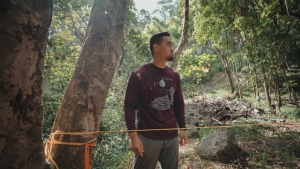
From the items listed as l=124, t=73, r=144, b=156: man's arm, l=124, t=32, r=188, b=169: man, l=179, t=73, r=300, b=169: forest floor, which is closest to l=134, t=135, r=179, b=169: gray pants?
l=124, t=32, r=188, b=169: man

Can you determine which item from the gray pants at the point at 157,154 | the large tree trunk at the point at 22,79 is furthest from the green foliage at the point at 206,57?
the large tree trunk at the point at 22,79

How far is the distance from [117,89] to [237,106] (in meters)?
5.31

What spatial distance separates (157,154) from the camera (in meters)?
1.93

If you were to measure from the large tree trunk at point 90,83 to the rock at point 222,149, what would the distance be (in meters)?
2.75

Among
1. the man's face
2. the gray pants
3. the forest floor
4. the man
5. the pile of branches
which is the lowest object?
the forest floor

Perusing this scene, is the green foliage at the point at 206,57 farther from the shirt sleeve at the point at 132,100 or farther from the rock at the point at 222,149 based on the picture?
the shirt sleeve at the point at 132,100

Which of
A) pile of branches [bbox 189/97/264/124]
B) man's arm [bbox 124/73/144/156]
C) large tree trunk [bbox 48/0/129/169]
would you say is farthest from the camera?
pile of branches [bbox 189/97/264/124]

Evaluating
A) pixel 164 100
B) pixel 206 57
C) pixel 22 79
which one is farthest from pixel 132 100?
pixel 206 57

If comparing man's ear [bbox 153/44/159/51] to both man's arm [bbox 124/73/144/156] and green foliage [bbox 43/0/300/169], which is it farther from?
green foliage [bbox 43/0/300/169]

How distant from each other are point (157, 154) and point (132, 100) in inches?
24.5

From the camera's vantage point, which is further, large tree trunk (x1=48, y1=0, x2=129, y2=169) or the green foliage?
the green foliage

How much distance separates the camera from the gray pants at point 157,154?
1879 millimetres

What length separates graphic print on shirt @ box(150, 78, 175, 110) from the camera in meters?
1.97

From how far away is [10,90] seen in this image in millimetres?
1050
